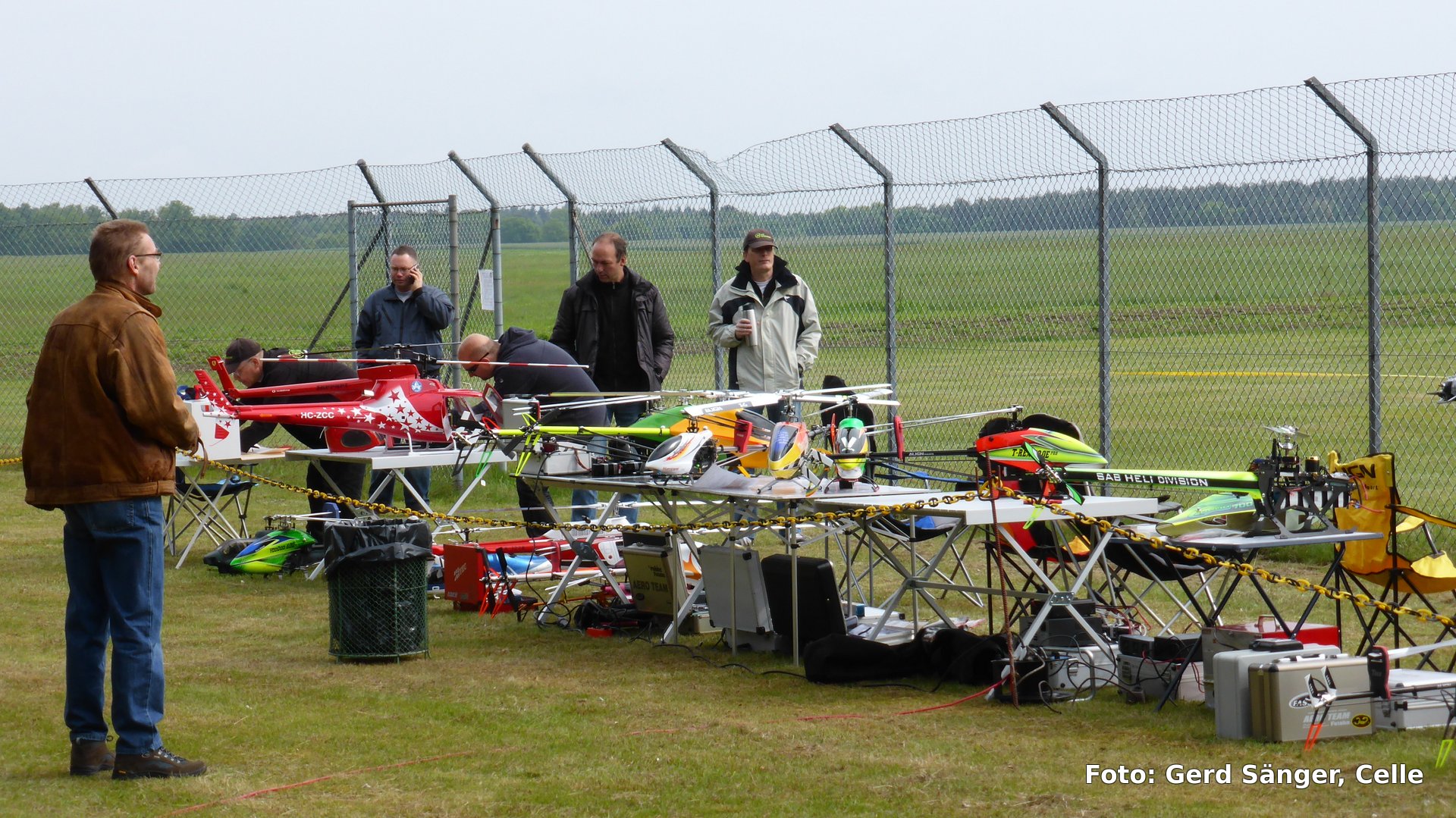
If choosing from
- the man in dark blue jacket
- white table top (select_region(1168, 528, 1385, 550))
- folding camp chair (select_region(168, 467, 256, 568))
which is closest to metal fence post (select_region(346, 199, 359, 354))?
folding camp chair (select_region(168, 467, 256, 568))

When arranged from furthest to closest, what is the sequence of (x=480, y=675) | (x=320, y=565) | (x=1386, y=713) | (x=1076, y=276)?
1. (x=1076, y=276)
2. (x=320, y=565)
3. (x=480, y=675)
4. (x=1386, y=713)

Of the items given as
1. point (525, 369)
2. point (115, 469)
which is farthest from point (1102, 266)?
point (115, 469)

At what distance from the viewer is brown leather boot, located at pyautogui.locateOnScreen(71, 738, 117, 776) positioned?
5629 millimetres

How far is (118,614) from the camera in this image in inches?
214

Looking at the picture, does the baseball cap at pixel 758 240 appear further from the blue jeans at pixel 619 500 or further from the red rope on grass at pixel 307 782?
the red rope on grass at pixel 307 782

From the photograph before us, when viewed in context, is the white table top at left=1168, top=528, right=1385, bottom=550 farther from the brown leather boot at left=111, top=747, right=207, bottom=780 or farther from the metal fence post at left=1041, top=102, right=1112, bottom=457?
the brown leather boot at left=111, top=747, right=207, bottom=780

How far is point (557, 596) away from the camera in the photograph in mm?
8867

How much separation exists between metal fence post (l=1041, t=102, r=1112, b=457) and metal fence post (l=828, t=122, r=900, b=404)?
1.32 m

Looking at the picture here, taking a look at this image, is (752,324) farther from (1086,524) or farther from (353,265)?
(353,265)

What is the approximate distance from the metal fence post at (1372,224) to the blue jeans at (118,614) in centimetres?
648

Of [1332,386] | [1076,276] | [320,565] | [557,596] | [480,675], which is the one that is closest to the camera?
[480,675]

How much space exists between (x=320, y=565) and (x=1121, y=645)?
18.0 feet

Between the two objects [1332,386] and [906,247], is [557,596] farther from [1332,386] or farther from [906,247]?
[1332,386]

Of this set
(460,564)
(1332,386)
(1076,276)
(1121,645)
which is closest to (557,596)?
(460,564)
